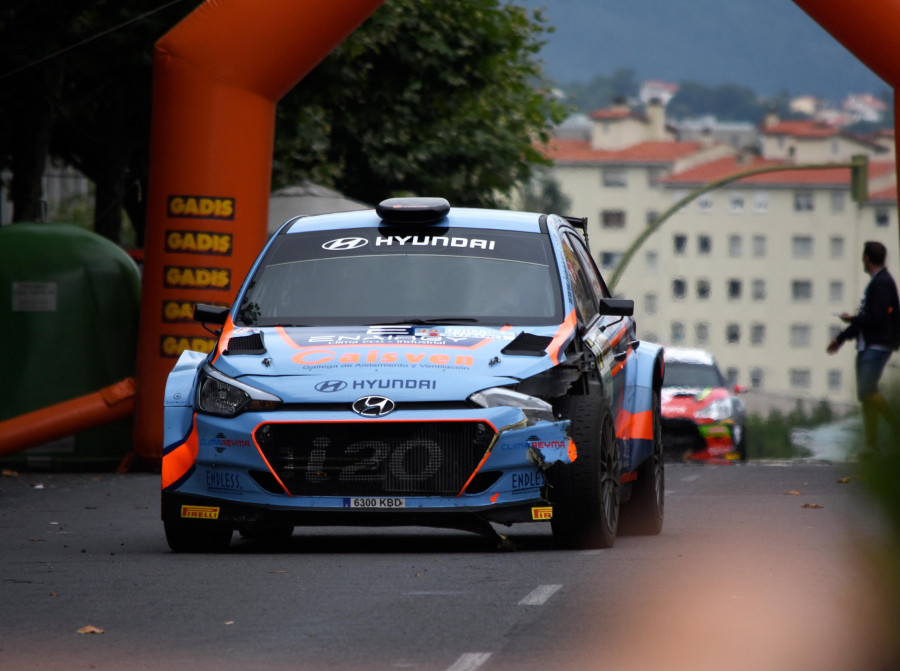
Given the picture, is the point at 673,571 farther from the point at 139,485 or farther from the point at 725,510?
the point at 139,485

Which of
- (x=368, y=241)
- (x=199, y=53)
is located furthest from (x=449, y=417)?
(x=199, y=53)

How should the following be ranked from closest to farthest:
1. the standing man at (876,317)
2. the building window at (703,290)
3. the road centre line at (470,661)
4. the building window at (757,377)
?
the road centre line at (470,661) < the standing man at (876,317) < the building window at (703,290) < the building window at (757,377)

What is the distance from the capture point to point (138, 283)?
17.9 m

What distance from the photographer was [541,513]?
356 inches

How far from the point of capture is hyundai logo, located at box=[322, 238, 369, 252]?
10.3 metres

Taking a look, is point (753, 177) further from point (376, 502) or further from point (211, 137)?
point (376, 502)

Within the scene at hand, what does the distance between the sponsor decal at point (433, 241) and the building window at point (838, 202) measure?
15250 centimetres

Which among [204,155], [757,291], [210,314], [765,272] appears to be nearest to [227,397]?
[210,314]

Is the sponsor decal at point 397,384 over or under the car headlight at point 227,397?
over

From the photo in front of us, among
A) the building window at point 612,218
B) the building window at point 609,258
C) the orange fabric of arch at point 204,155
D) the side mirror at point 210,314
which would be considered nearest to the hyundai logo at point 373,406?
the side mirror at point 210,314

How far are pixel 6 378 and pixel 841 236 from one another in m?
147

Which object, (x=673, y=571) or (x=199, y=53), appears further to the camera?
(x=199, y=53)

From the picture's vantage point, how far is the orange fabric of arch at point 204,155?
1661 cm

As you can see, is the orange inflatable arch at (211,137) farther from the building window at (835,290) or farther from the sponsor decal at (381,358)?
the building window at (835,290)
